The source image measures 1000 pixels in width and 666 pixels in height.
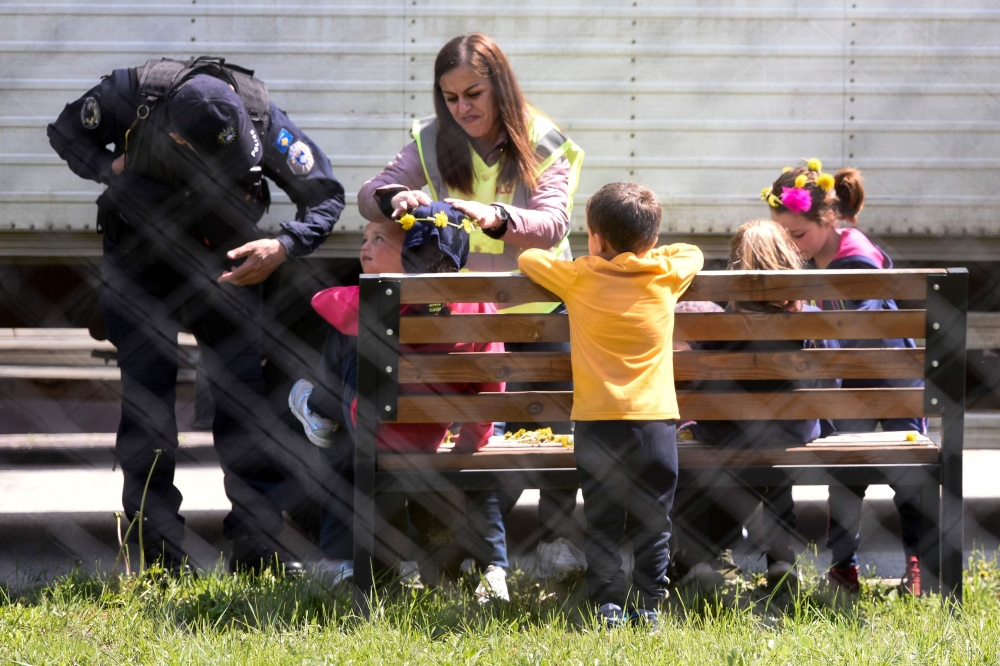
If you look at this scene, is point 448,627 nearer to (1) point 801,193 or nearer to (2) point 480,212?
(2) point 480,212

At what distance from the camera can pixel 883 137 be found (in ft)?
15.5

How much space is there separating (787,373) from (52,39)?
11.5 feet

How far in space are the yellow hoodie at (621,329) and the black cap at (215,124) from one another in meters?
1.22

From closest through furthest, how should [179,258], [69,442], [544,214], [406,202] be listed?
[406,202], [544,214], [179,258], [69,442]

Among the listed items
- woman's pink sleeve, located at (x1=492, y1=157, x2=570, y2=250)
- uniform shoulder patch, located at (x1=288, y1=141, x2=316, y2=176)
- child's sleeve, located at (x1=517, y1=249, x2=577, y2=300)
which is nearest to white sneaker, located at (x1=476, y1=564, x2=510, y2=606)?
child's sleeve, located at (x1=517, y1=249, x2=577, y2=300)

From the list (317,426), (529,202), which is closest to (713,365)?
(529,202)

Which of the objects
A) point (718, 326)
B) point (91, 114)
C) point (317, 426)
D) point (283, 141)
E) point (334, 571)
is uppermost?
point (91, 114)

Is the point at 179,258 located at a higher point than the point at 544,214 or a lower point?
lower

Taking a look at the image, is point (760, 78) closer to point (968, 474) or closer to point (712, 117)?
point (712, 117)

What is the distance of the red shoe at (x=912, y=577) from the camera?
10.9 feet

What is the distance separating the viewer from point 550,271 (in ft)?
9.70

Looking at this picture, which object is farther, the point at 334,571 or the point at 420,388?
the point at 334,571

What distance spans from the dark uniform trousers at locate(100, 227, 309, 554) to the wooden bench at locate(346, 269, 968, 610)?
0.87m

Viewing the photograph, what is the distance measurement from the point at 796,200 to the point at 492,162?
1127 millimetres
